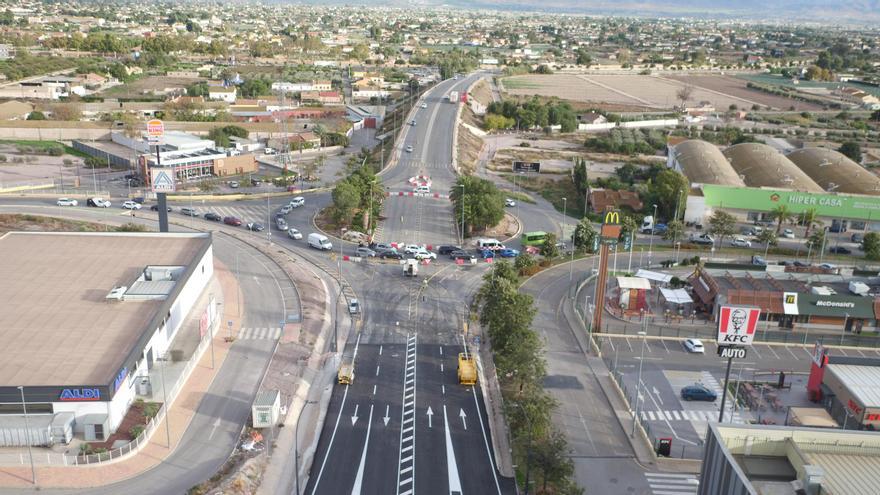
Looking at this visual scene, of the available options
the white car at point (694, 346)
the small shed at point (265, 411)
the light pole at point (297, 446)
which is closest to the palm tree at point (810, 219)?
the white car at point (694, 346)

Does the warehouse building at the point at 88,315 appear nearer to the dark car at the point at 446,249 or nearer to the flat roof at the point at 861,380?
the dark car at the point at 446,249

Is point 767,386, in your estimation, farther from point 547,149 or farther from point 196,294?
point 547,149

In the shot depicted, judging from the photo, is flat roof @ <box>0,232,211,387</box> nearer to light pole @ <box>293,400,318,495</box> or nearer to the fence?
the fence

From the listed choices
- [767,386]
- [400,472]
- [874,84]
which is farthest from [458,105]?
[874,84]

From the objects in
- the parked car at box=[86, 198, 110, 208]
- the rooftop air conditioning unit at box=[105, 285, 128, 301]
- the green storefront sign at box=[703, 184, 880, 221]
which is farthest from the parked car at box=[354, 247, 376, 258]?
the green storefront sign at box=[703, 184, 880, 221]

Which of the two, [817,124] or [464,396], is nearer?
[464,396]

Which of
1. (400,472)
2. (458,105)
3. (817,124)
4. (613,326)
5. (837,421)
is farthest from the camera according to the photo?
(817,124)
